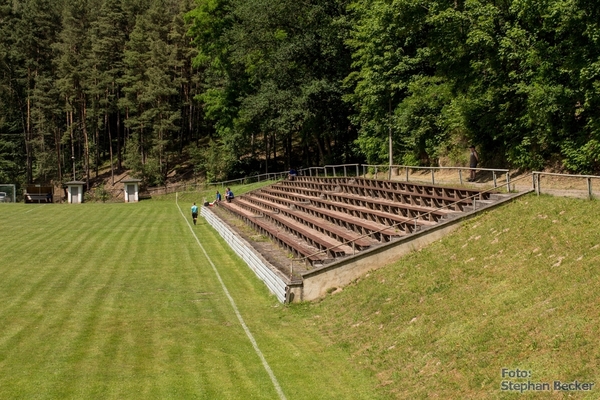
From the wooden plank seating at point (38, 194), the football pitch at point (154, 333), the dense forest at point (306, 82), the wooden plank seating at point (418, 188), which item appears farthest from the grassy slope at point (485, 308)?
the wooden plank seating at point (38, 194)

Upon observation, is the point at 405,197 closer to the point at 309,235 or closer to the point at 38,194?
the point at 309,235

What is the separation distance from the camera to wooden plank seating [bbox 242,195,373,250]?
16453mm

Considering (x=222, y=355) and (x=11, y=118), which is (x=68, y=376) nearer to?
(x=222, y=355)

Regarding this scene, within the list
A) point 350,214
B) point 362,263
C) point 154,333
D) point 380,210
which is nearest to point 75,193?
point 350,214

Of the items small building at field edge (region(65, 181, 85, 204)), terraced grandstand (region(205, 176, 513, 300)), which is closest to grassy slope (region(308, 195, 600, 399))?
terraced grandstand (region(205, 176, 513, 300))

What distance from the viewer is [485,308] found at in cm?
983

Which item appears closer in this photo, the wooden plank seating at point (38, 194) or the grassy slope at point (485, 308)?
the grassy slope at point (485, 308)

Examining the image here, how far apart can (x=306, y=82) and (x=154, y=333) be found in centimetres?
3397

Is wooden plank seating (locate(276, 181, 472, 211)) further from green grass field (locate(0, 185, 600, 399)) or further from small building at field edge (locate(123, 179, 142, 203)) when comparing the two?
small building at field edge (locate(123, 179, 142, 203))

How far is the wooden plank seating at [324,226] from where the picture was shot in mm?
16453

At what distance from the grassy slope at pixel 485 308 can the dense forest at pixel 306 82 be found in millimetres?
6932

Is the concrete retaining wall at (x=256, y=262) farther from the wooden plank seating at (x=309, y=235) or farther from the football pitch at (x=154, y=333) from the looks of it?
the wooden plank seating at (x=309, y=235)

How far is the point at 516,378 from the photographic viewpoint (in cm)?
724

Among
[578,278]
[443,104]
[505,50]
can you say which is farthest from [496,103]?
[578,278]
